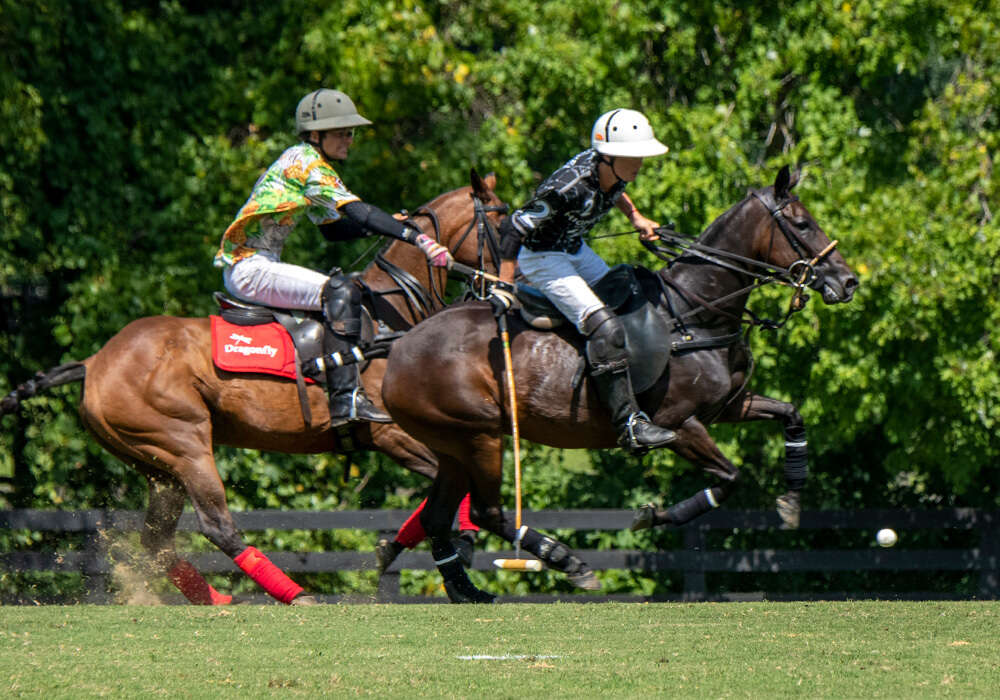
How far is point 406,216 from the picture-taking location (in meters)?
9.06

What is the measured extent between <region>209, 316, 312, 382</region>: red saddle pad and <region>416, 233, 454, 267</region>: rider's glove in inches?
45.6

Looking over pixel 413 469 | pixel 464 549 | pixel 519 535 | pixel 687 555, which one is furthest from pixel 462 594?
pixel 687 555

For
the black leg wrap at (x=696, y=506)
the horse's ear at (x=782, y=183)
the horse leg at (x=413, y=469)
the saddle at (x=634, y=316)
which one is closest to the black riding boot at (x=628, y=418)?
the saddle at (x=634, y=316)

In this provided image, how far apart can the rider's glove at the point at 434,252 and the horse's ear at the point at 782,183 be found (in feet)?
6.33

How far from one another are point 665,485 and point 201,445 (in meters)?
4.58

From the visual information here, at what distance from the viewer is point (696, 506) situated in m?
8.15

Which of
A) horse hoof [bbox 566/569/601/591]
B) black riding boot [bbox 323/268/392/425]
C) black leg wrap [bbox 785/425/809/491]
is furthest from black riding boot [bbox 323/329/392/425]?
black leg wrap [bbox 785/425/809/491]

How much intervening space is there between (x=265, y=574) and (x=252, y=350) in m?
1.37

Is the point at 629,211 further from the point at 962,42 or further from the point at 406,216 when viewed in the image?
the point at 962,42

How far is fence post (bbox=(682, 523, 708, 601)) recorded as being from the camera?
12031 mm

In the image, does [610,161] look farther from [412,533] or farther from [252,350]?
[412,533]

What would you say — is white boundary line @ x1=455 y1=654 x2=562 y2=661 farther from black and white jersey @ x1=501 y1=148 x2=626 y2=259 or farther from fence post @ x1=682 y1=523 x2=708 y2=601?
fence post @ x1=682 y1=523 x2=708 y2=601

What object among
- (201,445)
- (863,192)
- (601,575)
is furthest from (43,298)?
(863,192)

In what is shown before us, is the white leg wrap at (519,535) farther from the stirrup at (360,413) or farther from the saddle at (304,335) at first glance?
the saddle at (304,335)
